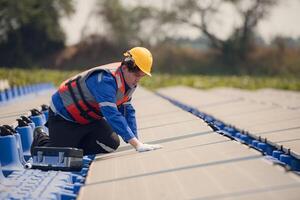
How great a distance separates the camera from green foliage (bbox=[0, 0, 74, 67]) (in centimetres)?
3297

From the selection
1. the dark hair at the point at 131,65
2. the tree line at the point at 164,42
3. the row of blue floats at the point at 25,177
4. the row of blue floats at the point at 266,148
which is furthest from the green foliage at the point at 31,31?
the dark hair at the point at 131,65

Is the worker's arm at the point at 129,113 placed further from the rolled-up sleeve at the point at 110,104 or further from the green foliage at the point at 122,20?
the green foliage at the point at 122,20

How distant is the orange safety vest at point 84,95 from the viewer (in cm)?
539

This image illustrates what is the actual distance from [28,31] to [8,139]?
33.0 metres

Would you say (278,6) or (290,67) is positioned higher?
(278,6)

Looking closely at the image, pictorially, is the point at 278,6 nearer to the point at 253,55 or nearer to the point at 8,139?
the point at 253,55

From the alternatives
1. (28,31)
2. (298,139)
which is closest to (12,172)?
(298,139)

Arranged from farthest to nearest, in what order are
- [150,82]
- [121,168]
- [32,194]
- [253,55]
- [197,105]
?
[253,55] → [150,82] → [197,105] → [121,168] → [32,194]

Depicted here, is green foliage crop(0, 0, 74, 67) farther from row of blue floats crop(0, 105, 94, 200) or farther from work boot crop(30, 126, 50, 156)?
row of blue floats crop(0, 105, 94, 200)

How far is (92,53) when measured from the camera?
42719 mm

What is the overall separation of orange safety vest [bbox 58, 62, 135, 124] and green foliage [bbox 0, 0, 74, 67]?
2565 cm

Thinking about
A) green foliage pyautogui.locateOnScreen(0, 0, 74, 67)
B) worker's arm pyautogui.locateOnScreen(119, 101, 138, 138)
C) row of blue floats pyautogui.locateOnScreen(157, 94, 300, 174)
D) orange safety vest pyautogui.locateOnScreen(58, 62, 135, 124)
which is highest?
green foliage pyautogui.locateOnScreen(0, 0, 74, 67)

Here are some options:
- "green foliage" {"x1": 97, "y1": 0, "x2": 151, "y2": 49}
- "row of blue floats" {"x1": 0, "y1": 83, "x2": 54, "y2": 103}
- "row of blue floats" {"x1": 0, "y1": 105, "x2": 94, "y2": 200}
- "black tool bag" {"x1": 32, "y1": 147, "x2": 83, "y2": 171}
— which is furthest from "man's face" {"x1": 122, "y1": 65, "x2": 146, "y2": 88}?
"green foliage" {"x1": 97, "y1": 0, "x2": 151, "y2": 49}

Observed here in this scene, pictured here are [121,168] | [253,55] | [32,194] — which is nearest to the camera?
[32,194]
